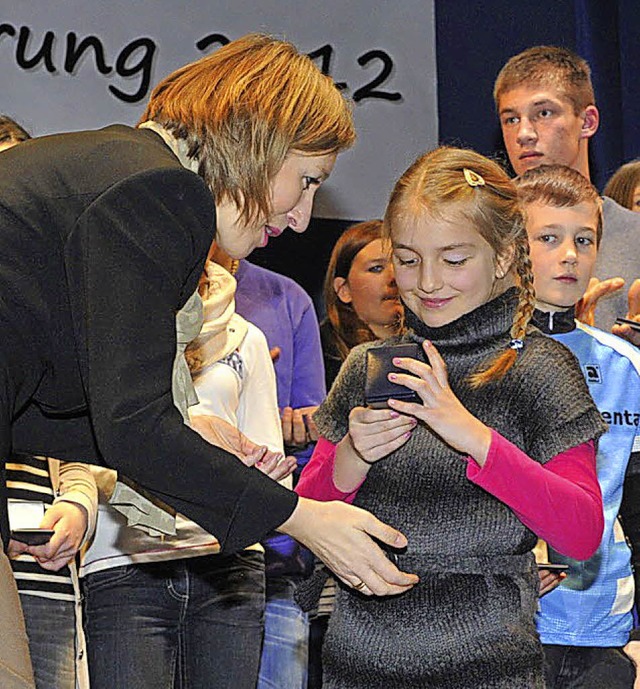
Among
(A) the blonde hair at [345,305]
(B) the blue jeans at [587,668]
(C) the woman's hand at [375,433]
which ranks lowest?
(B) the blue jeans at [587,668]

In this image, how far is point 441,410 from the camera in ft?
5.39

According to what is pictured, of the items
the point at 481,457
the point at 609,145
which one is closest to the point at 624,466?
the point at 481,457

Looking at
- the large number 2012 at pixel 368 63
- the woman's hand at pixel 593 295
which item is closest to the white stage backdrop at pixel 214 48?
the large number 2012 at pixel 368 63

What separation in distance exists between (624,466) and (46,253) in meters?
1.19

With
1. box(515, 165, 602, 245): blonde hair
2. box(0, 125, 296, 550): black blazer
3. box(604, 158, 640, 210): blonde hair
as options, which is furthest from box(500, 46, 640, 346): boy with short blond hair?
box(0, 125, 296, 550): black blazer

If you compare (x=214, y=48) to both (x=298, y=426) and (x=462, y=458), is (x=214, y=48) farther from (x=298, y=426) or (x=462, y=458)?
(x=462, y=458)

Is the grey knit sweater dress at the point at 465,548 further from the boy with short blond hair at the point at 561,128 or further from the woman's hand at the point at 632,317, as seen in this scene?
the boy with short blond hair at the point at 561,128

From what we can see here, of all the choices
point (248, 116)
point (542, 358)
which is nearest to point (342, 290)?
point (542, 358)

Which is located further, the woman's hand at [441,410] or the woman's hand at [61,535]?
the woman's hand at [61,535]

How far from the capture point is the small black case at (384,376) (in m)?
1.67

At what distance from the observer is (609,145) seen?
12.6ft

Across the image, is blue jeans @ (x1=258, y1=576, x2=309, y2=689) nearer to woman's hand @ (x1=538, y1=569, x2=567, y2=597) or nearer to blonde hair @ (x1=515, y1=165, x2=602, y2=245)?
woman's hand @ (x1=538, y1=569, x2=567, y2=597)

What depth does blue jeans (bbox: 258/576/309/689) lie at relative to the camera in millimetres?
2547

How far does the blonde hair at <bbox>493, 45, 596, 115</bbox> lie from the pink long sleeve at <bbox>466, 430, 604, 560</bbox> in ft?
4.62
